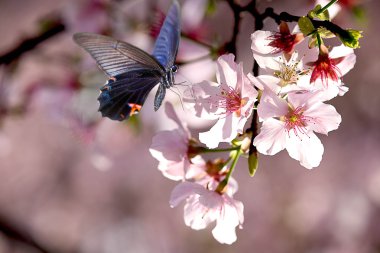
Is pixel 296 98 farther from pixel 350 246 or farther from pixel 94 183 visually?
pixel 94 183

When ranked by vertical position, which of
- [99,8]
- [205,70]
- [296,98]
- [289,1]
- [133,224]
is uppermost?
[296,98]

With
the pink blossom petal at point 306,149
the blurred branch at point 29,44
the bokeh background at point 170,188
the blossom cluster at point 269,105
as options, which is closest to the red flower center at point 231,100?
the blossom cluster at point 269,105

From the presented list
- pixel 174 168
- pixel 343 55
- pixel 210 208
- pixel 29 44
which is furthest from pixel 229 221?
pixel 29 44

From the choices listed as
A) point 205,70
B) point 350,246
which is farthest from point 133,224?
point 205,70

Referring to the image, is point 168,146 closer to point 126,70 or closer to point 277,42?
point 126,70

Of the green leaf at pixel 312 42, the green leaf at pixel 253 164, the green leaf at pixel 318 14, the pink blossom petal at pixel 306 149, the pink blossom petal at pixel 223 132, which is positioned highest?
the green leaf at pixel 318 14

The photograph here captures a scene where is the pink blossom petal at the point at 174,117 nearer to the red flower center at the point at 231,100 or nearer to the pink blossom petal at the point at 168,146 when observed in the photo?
the pink blossom petal at the point at 168,146

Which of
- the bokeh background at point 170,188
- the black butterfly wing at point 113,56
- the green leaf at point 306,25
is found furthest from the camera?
the bokeh background at point 170,188
